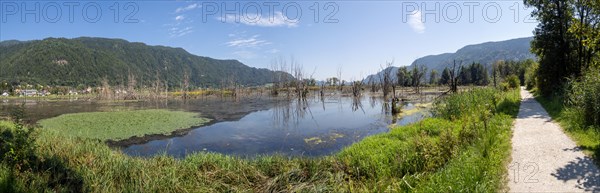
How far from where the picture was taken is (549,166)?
273 inches

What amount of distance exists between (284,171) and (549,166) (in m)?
6.18

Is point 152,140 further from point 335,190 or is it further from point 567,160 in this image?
point 567,160

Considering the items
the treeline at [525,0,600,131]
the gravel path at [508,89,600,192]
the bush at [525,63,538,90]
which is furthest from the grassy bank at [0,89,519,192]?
the bush at [525,63,538,90]

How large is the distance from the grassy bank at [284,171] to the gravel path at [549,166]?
1.08ft

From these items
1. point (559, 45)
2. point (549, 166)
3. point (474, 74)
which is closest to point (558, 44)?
point (559, 45)

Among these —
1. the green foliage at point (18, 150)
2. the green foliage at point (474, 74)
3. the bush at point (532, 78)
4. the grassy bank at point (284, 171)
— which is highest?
the green foliage at point (474, 74)

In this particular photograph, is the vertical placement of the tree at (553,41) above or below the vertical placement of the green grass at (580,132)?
above

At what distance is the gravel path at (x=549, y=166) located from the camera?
580 centimetres

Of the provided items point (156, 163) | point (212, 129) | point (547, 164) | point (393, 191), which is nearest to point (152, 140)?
point (212, 129)

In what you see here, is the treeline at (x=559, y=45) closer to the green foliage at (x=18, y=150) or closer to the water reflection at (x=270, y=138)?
the water reflection at (x=270, y=138)

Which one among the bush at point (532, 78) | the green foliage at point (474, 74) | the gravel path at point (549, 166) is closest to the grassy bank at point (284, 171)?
the gravel path at point (549, 166)

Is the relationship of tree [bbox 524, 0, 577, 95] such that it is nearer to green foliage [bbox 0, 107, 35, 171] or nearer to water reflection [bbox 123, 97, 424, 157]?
water reflection [bbox 123, 97, 424, 157]

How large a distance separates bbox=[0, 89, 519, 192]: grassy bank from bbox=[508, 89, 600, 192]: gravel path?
33 cm

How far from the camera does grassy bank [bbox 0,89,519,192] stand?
22.1 feet
